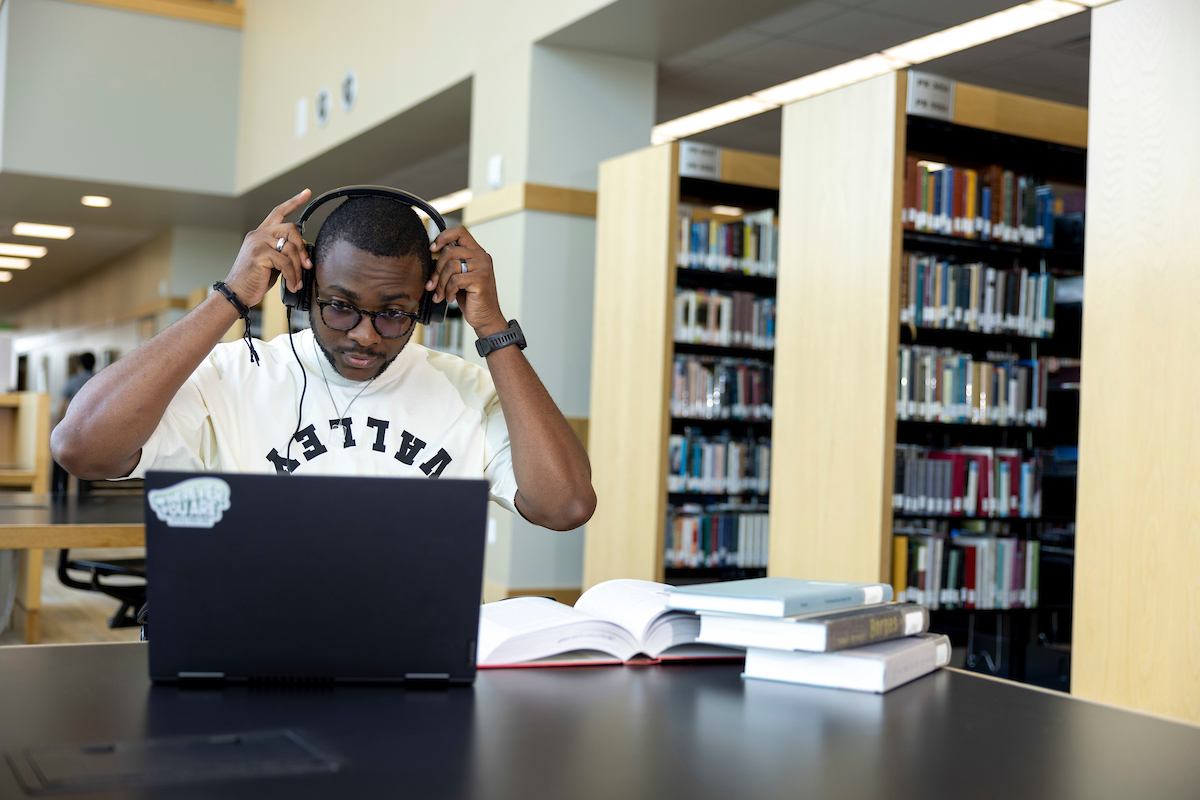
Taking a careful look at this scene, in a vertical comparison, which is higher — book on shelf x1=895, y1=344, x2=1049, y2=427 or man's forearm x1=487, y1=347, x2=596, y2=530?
book on shelf x1=895, y1=344, x2=1049, y2=427

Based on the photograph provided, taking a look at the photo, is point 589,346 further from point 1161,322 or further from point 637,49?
point 1161,322

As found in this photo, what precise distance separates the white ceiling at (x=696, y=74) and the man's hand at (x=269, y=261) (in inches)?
120

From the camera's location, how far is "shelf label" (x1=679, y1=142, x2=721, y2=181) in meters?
4.32

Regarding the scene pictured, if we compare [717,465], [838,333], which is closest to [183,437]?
[838,333]

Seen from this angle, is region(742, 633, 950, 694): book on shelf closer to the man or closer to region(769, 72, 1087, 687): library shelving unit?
the man

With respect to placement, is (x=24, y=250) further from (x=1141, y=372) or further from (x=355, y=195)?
(x=1141, y=372)

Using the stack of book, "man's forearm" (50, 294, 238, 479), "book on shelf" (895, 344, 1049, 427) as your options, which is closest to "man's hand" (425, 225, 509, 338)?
"man's forearm" (50, 294, 238, 479)

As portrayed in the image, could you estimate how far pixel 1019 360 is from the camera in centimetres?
396

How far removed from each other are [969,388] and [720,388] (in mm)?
997

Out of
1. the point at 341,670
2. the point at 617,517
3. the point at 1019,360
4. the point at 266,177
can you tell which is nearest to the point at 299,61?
the point at 266,177

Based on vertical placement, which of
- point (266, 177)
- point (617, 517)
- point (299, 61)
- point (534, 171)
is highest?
point (299, 61)

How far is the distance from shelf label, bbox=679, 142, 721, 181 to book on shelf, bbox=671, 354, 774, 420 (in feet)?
2.41

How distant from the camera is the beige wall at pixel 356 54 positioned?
5086mm

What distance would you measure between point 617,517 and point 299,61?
14.6ft
